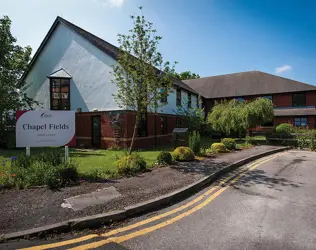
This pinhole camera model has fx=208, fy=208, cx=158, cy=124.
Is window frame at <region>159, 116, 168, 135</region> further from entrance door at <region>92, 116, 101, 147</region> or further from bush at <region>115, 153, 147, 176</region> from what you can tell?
bush at <region>115, 153, 147, 176</region>

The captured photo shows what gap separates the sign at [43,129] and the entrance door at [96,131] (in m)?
8.85

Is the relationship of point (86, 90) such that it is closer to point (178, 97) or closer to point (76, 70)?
point (76, 70)

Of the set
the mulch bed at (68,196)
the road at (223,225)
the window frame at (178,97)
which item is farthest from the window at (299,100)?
the mulch bed at (68,196)

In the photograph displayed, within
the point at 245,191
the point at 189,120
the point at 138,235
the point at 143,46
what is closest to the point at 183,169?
the point at 245,191

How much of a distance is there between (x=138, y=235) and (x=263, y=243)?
82.5 inches

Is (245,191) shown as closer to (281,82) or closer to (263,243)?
(263,243)

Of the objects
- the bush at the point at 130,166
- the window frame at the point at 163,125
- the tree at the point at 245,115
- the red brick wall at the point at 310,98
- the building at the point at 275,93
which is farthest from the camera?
the building at the point at 275,93

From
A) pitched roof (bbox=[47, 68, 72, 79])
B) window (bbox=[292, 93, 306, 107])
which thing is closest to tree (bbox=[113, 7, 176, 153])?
pitched roof (bbox=[47, 68, 72, 79])

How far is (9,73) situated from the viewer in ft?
58.2

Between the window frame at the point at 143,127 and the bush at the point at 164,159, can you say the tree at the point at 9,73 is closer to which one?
the window frame at the point at 143,127

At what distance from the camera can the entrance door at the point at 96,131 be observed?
52.7 ft

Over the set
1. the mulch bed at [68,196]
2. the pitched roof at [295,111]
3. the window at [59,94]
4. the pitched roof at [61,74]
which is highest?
the pitched roof at [61,74]

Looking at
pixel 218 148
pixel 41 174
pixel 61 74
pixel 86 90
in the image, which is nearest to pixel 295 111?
pixel 218 148

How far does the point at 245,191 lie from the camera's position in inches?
239
